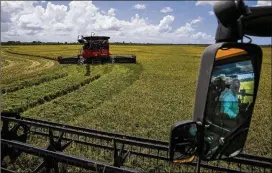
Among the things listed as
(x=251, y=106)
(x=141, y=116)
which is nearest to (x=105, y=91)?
(x=141, y=116)

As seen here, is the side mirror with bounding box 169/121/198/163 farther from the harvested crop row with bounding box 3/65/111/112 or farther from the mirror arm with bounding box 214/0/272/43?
the harvested crop row with bounding box 3/65/111/112

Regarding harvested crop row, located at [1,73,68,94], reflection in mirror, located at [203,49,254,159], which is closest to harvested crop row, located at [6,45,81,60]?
harvested crop row, located at [1,73,68,94]

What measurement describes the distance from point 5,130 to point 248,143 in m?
5.99

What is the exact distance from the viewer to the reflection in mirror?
171 centimetres

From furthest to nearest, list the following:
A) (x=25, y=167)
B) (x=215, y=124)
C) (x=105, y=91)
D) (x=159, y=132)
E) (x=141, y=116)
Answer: (x=105, y=91)
(x=141, y=116)
(x=159, y=132)
(x=25, y=167)
(x=215, y=124)

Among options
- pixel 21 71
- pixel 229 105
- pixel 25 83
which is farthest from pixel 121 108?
pixel 21 71

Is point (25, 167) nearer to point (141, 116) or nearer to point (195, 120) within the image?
point (195, 120)

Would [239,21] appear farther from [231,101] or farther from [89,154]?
[89,154]

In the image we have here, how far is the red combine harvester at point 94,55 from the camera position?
34.6 meters

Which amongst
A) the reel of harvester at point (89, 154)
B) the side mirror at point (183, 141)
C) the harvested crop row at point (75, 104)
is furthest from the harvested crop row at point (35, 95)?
the side mirror at point (183, 141)

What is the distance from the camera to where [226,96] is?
5.82ft

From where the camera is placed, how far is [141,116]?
11531 mm

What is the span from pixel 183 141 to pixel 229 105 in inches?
13.5

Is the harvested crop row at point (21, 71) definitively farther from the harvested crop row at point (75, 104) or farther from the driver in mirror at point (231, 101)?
the driver in mirror at point (231, 101)
